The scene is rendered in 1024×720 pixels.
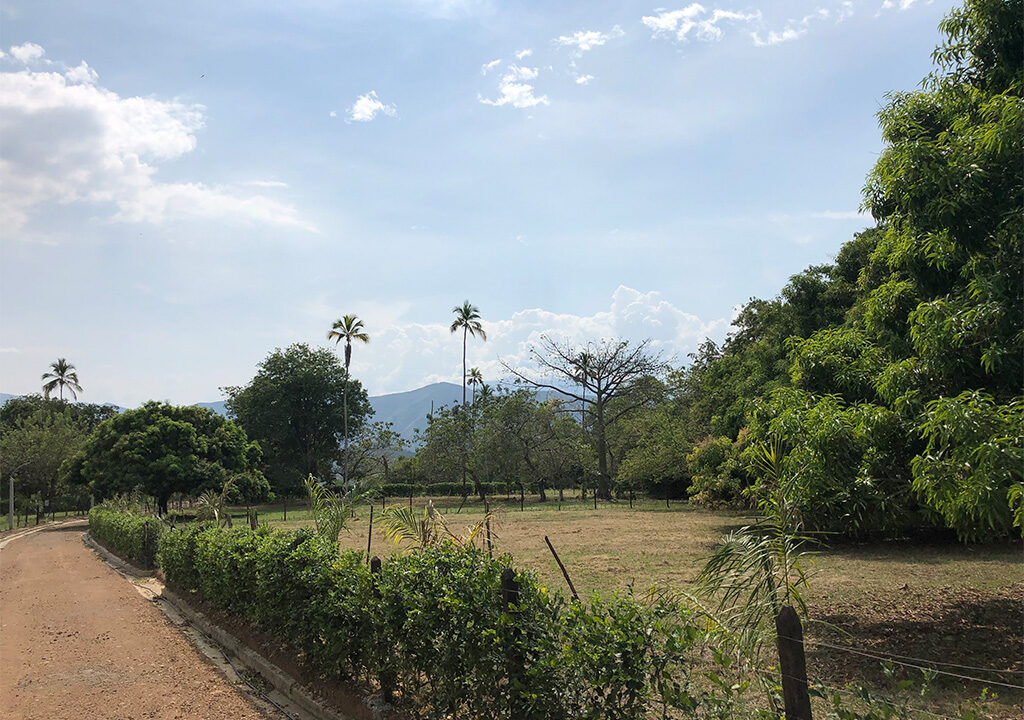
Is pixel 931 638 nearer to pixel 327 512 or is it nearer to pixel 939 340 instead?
pixel 939 340

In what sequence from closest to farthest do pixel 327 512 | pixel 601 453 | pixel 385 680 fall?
pixel 385 680 → pixel 327 512 → pixel 601 453

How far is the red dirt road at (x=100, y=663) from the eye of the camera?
20.9 ft

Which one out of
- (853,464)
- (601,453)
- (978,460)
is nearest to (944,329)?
(978,460)

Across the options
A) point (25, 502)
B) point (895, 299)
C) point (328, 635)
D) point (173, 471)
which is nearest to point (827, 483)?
point (895, 299)

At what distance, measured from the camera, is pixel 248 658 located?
7.82m

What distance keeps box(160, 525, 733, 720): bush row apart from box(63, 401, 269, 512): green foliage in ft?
91.5

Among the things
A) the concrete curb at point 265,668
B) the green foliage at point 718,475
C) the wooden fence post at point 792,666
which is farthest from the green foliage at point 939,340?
the green foliage at point 718,475

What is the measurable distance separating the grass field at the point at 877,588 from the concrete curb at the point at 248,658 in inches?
118

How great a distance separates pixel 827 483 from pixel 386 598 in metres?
4.78

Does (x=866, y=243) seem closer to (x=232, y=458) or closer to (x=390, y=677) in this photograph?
(x=390, y=677)

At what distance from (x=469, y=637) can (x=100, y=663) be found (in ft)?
19.8

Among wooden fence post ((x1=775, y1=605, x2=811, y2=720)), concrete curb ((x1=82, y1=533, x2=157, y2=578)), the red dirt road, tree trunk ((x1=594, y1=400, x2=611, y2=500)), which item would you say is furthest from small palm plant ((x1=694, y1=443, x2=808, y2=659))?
tree trunk ((x1=594, y1=400, x2=611, y2=500))

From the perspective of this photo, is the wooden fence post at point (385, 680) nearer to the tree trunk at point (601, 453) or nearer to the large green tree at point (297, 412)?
the tree trunk at point (601, 453)

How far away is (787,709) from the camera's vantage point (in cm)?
308
